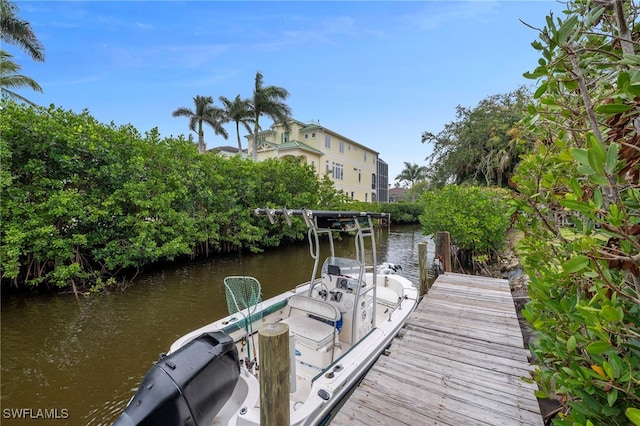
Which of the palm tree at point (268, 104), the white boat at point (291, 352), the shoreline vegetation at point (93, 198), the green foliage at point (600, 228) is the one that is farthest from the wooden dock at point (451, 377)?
the palm tree at point (268, 104)

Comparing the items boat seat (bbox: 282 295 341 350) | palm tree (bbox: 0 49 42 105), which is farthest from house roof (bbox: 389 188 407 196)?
boat seat (bbox: 282 295 341 350)

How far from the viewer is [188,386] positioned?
6.72 feet

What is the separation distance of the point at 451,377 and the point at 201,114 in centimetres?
2901

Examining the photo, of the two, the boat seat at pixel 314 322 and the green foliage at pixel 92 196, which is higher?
the green foliage at pixel 92 196

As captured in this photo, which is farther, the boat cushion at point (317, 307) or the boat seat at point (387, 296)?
the boat seat at point (387, 296)

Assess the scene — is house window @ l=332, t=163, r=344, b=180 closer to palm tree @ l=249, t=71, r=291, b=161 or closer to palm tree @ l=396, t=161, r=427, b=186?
palm tree @ l=249, t=71, r=291, b=161

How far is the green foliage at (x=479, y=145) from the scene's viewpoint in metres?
18.9

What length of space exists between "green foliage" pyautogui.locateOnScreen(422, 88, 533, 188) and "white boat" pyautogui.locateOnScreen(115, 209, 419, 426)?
717 inches

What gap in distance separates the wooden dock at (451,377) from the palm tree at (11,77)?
78.0ft

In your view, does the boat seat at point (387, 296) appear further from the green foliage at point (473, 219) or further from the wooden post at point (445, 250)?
the green foliage at point (473, 219)

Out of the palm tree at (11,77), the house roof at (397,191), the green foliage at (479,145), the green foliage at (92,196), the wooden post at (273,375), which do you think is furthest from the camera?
the house roof at (397,191)

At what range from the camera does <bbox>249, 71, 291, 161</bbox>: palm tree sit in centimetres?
2238

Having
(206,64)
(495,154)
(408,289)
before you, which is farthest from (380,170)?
(408,289)

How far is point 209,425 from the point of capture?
2.22 m
